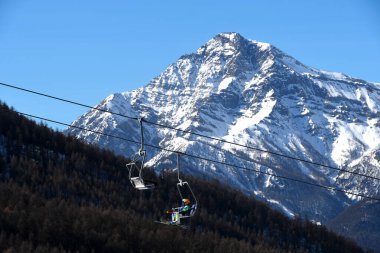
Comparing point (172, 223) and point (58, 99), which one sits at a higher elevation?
point (58, 99)

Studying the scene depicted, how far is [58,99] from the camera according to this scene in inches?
1955

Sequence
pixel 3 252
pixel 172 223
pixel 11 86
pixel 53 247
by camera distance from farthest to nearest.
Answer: pixel 53 247
pixel 3 252
pixel 172 223
pixel 11 86

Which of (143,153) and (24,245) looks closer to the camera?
(143,153)

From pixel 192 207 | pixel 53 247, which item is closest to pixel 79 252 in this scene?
pixel 53 247

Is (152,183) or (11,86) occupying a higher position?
(11,86)

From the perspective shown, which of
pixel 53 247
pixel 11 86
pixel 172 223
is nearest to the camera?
pixel 11 86

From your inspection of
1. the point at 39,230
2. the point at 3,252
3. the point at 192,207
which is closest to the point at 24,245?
the point at 3,252

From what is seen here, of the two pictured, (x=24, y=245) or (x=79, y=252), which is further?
(x=79, y=252)

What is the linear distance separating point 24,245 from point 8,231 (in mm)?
19005

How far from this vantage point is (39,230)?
19850cm

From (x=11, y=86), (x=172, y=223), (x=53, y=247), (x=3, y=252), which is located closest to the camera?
(x=11, y=86)

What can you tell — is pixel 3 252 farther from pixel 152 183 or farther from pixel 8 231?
pixel 152 183

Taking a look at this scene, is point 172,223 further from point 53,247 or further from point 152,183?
point 53,247

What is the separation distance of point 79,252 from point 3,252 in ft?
86.5
